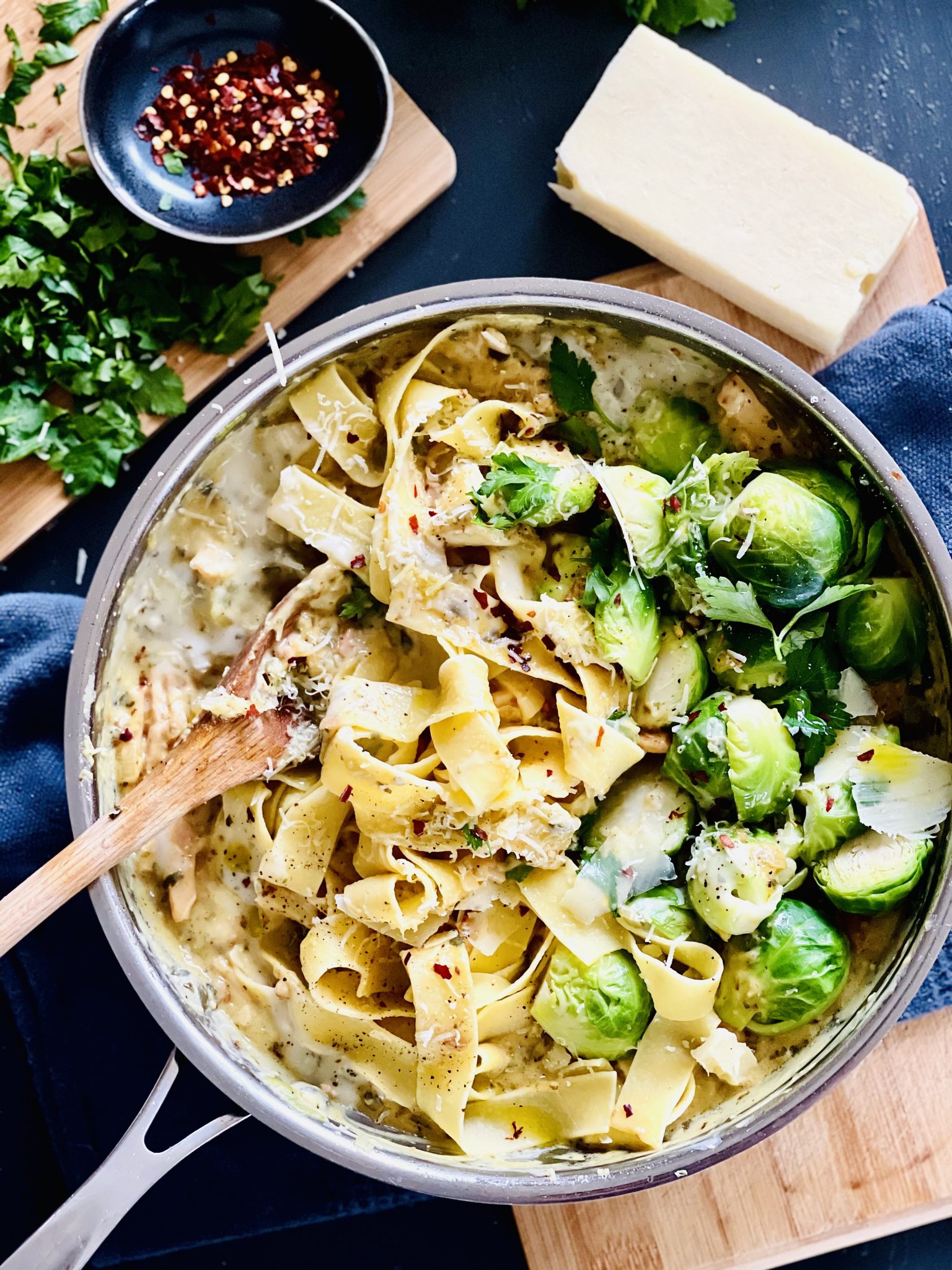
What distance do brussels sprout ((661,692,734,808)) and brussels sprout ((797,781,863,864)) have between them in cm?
22

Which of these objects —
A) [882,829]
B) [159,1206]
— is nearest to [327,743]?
[882,829]

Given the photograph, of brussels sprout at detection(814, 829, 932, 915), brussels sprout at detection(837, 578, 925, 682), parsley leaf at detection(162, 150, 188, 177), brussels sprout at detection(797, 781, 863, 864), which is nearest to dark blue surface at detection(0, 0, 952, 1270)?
parsley leaf at detection(162, 150, 188, 177)

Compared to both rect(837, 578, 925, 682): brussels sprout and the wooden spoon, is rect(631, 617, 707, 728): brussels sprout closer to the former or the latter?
rect(837, 578, 925, 682): brussels sprout

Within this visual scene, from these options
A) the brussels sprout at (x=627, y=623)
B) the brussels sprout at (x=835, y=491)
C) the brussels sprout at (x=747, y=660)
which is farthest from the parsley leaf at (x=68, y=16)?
the brussels sprout at (x=747, y=660)

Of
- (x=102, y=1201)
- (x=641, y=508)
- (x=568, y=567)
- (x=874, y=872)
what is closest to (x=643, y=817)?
(x=874, y=872)

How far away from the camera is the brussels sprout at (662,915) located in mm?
3035

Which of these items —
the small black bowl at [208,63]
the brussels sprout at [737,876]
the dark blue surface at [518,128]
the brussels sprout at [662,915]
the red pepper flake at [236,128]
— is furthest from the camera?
the dark blue surface at [518,128]

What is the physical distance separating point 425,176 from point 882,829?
7.77ft

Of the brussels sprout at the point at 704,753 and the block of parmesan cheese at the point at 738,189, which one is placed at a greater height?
the block of parmesan cheese at the point at 738,189

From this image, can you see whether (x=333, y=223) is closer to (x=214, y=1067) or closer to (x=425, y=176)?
(x=425, y=176)

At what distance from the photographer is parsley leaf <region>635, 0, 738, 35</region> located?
364cm

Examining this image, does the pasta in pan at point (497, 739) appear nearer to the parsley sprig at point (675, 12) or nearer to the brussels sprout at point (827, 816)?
the brussels sprout at point (827, 816)

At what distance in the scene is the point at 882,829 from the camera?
2.90m

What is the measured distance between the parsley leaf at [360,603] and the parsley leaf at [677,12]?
6.59 feet
